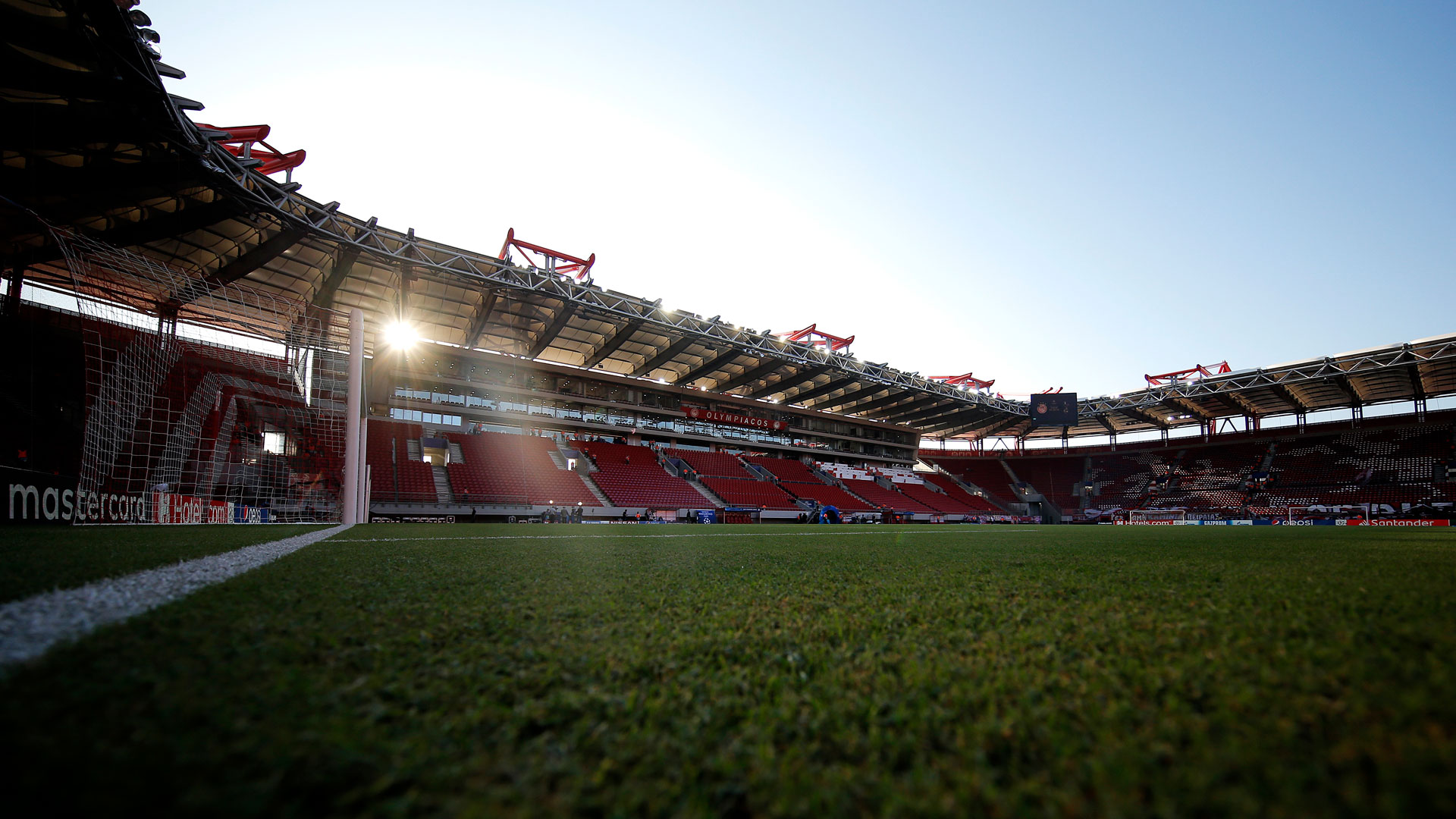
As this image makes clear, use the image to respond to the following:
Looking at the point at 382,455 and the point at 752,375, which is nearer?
the point at 382,455

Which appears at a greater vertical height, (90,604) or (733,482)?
(90,604)

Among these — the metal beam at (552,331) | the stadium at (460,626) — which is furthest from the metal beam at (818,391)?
the stadium at (460,626)

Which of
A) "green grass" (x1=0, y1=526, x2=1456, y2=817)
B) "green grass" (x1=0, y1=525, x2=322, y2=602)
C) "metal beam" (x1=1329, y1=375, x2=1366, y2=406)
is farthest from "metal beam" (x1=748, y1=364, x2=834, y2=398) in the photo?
"green grass" (x1=0, y1=526, x2=1456, y2=817)

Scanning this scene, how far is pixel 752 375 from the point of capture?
26.0m

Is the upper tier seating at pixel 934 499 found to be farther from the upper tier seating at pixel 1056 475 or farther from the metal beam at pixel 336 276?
the metal beam at pixel 336 276

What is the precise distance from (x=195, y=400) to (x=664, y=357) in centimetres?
1534

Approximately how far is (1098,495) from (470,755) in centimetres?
4056

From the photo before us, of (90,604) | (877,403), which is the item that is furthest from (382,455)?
(877,403)

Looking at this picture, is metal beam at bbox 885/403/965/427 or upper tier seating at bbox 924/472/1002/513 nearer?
metal beam at bbox 885/403/965/427

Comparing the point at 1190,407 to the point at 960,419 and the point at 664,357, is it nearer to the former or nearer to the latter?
the point at 960,419

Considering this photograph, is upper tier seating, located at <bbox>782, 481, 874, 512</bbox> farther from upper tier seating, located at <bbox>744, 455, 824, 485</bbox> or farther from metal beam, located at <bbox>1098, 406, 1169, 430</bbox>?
metal beam, located at <bbox>1098, 406, 1169, 430</bbox>

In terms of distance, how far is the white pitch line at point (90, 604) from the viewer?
1110 millimetres

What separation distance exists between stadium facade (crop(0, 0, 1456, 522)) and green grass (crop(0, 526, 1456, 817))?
658 centimetres

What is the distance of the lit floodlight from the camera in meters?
18.5
